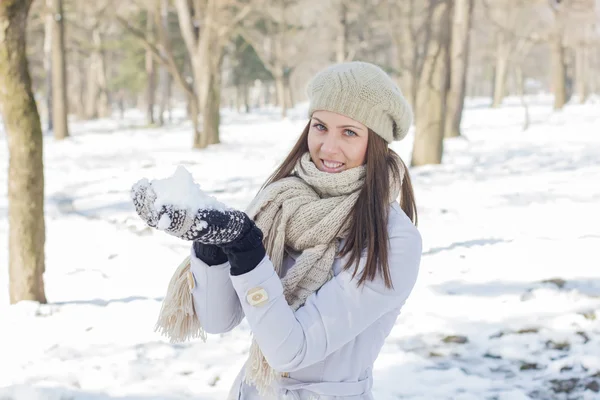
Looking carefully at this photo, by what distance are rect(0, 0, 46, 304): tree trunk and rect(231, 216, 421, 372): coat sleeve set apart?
346 centimetres

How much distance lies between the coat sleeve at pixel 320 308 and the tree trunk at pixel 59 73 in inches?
715

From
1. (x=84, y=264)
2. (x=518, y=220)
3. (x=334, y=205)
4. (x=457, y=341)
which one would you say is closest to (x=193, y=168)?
(x=84, y=264)

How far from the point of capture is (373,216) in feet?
5.32

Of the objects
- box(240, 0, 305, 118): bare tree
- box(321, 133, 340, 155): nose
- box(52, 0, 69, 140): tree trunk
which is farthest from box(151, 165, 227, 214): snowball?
box(240, 0, 305, 118): bare tree

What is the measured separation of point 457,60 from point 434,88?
15.3 ft

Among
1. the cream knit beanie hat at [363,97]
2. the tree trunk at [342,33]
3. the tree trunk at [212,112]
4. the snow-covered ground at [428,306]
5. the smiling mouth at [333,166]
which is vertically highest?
the tree trunk at [342,33]

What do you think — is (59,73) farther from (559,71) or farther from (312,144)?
(312,144)

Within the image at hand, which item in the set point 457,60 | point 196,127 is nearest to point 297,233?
point 196,127

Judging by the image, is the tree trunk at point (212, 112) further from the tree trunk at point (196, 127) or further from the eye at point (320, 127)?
the eye at point (320, 127)

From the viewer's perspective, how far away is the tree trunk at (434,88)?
34.0 ft

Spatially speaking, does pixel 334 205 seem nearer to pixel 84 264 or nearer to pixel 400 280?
pixel 400 280

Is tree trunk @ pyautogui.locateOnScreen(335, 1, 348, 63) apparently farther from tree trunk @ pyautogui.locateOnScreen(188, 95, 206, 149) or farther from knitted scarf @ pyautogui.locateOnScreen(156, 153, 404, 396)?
knitted scarf @ pyautogui.locateOnScreen(156, 153, 404, 396)

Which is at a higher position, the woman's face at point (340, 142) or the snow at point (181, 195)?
the woman's face at point (340, 142)

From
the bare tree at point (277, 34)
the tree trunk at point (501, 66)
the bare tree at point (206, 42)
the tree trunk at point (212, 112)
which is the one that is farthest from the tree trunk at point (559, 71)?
the tree trunk at point (212, 112)
